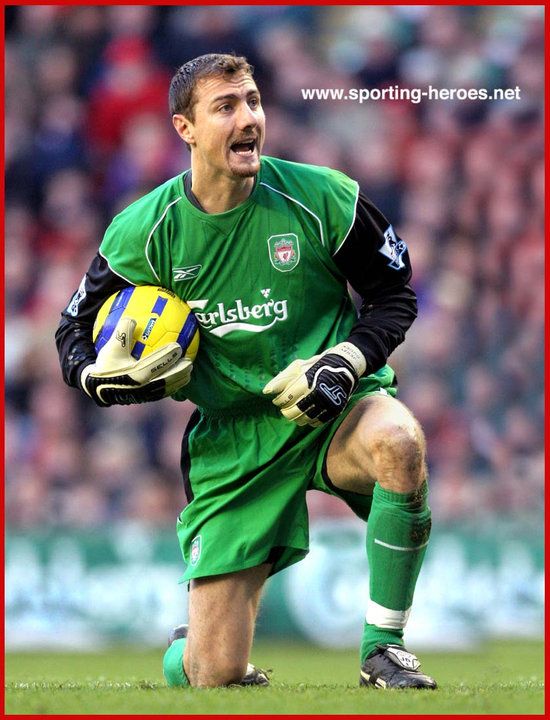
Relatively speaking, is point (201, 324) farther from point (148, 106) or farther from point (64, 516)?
point (148, 106)

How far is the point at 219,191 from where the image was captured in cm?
534

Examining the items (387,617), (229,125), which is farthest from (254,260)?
(387,617)

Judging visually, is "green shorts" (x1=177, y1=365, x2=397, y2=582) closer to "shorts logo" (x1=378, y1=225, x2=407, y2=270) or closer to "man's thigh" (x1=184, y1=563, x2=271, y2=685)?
"man's thigh" (x1=184, y1=563, x2=271, y2=685)

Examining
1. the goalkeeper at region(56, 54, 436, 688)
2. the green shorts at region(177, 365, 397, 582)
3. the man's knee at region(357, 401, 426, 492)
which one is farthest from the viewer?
the green shorts at region(177, 365, 397, 582)

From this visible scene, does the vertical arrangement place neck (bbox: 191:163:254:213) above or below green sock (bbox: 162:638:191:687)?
above

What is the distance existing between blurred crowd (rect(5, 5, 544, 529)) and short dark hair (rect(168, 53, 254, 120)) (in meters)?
5.49

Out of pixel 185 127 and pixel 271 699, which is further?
pixel 185 127

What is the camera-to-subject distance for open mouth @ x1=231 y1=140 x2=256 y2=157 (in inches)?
203

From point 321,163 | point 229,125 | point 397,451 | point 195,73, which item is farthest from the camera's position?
point 321,163

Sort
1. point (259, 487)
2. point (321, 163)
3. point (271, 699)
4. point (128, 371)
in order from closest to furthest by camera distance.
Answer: point (271, 699), point (128, 371), point (259, 487), point (321, 163)

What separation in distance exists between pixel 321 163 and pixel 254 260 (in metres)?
6.63

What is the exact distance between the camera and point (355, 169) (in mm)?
11742

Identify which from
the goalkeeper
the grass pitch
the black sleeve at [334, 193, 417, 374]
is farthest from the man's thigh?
the black sleeve at [334, 193, 417, 374]

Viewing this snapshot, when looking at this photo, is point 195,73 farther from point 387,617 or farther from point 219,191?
point 387,617
